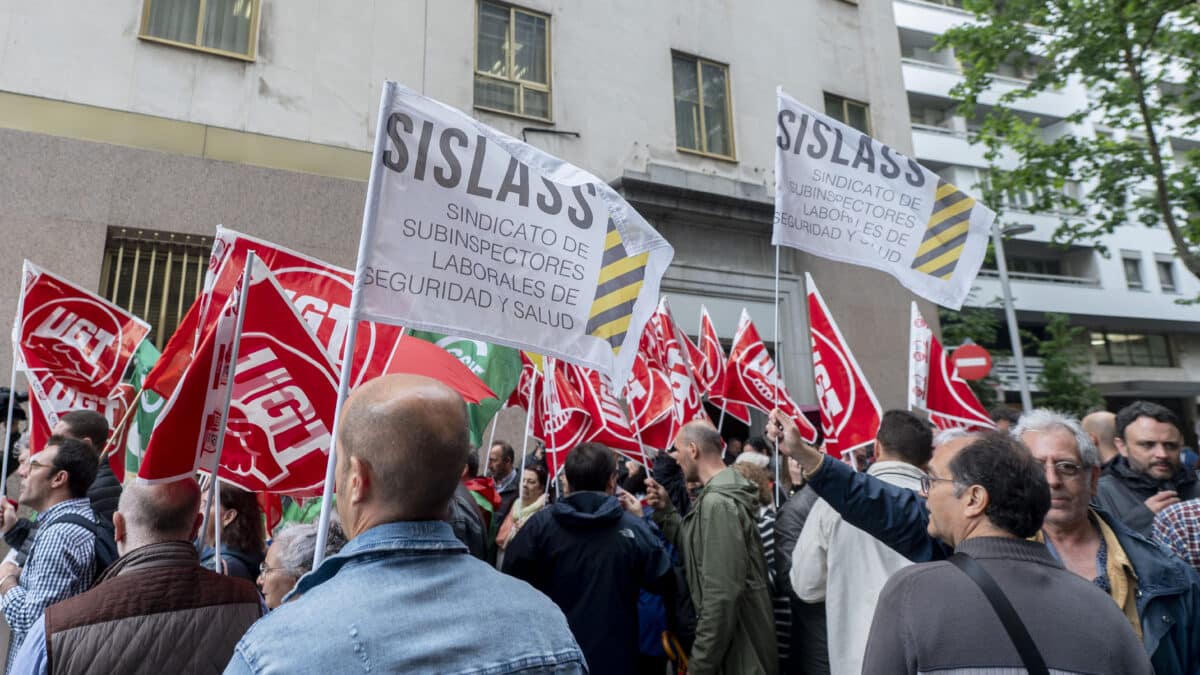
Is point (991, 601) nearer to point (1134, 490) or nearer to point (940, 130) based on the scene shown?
point (1134, 490)

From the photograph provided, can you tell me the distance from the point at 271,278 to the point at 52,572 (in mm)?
1414

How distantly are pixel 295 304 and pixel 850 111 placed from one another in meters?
13.2

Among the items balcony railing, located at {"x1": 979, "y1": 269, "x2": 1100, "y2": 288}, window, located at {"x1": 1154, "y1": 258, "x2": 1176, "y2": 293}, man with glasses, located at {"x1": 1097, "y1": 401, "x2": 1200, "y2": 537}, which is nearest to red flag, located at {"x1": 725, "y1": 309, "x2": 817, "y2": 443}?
man with glasses, located at {"x1": 1097, "y1": 401, "x2": 1200, "y2": 537}

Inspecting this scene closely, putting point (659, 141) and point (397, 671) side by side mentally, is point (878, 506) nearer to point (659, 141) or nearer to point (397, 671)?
point (397, 671)

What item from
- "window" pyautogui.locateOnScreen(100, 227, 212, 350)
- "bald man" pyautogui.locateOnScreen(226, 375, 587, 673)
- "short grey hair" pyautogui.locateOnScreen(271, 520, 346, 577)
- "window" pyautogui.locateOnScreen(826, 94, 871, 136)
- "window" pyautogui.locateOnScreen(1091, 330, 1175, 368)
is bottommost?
"short grey hair" pyautogui.locateOnScreen(271, 520, 346, 577)

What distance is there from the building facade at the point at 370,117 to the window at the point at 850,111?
0.18 feet

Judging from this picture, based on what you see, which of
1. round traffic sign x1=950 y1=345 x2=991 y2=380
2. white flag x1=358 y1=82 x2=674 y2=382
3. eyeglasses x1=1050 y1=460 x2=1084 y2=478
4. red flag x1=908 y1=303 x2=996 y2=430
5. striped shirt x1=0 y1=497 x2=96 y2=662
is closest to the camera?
striped shirt x1=0 y1=497 x2=96 y2=662

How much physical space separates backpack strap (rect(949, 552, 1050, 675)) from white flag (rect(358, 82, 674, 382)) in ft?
6.84

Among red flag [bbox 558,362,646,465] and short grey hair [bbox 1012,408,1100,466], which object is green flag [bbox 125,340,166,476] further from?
short grey hair [bbox 1012,408,1100,466]

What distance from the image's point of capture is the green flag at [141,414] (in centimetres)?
458

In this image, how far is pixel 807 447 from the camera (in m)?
2.96

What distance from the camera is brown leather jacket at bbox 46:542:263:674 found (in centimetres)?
224

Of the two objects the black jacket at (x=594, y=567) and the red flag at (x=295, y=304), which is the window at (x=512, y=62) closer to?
the red flag at (x=295, y=304)

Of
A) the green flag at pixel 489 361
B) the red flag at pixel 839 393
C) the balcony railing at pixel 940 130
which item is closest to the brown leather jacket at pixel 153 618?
the green flag at pixel 489 361
